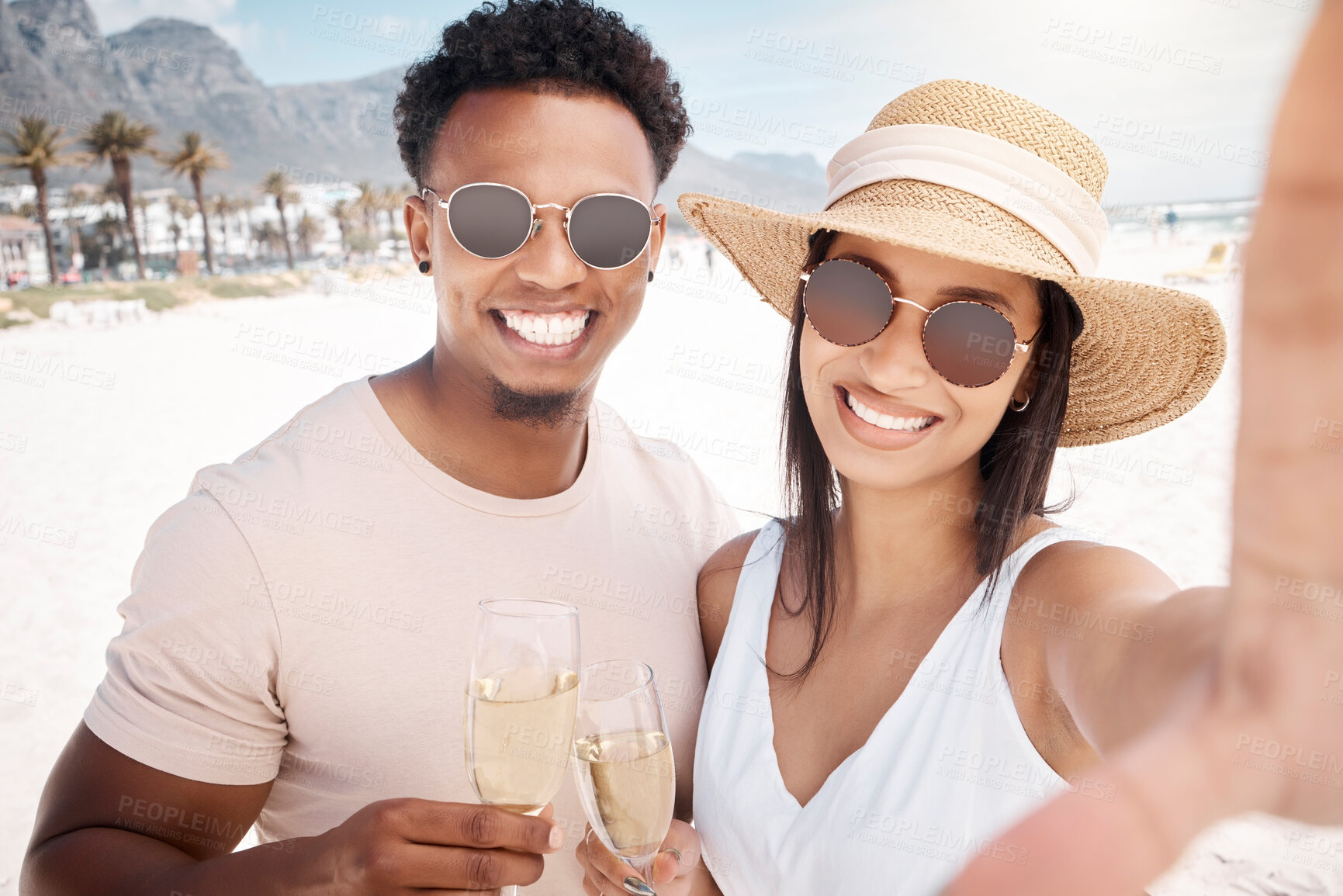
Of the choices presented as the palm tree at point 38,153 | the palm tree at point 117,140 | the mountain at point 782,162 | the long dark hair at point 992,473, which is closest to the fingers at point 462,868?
the long dark hair at point 992,473

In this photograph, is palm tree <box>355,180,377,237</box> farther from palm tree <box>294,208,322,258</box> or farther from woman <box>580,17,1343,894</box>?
woman <box>580,17,1343,894</box>

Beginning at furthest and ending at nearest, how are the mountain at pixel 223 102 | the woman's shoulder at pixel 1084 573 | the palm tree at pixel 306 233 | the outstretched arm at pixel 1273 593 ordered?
the mountain at pixel 223 102, the palm tree at pixel 306 233, the woman's shoulder at pixel 1084 573, the outstretched arm at pixel 1273 593

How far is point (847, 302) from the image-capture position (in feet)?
6.96

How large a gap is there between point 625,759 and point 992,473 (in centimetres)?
120

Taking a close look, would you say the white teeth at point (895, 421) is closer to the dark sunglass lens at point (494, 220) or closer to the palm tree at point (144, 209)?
the dark sunglass lens at point (494, 220)

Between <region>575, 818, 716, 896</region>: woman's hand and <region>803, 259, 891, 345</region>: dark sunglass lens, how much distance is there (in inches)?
50.6

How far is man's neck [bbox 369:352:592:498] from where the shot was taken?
2658 mm

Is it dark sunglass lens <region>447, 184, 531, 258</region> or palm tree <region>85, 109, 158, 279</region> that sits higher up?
palm tree <region>85, 109, 158, 279</region>

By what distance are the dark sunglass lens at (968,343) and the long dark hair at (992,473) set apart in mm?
219

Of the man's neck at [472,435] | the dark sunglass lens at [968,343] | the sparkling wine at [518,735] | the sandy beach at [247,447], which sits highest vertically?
the dark sunglass lens at [968,343]

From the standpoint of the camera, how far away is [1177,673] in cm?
124

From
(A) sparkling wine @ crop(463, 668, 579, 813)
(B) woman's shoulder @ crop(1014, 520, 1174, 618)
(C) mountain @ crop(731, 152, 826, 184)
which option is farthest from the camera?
(C) mountain @ crop(731, 152, 826, 184)

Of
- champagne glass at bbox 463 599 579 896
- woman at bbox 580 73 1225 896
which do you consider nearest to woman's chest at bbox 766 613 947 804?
woman at bbox 580 73 1225 896

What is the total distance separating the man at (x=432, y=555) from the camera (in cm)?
207
